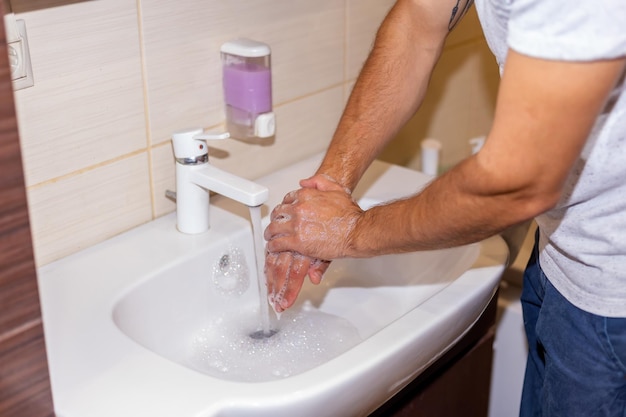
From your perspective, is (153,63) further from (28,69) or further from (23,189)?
(23,189)

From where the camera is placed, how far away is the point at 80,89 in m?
1.11

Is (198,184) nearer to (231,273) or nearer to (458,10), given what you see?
(231,273)

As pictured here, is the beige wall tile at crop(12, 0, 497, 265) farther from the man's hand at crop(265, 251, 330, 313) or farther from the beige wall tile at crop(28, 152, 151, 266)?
the man's hand at crop(265, 251, 330, 313)

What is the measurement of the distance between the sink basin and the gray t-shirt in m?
0.13

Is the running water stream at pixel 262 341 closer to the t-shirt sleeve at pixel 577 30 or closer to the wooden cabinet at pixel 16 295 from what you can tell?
the wooden cabinet at pixel 16 295

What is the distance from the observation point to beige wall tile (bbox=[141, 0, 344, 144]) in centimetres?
119

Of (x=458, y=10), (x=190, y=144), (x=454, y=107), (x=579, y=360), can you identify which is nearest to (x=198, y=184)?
(x=190, y=144)

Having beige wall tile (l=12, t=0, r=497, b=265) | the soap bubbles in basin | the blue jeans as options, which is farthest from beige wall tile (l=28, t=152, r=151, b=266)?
the blue jeans

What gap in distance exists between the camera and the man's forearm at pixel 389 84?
1.22 m

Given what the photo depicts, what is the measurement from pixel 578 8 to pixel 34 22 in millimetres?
633

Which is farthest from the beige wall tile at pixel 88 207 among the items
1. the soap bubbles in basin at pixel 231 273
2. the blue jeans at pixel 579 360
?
the blue jeans at pixel 579 360

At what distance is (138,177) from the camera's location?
4.06 feet

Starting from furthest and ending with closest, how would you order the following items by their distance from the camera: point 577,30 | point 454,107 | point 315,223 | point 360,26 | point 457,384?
1. point 454,107
2. point 360,26
3. point 457,384
4. point 315,223
5. point 577,30

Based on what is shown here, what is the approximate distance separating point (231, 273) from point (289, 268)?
0.16 metres
